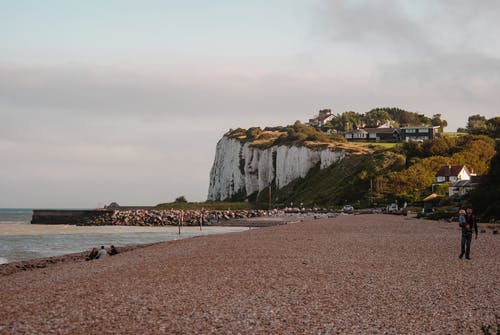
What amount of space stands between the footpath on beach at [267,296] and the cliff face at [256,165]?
375 feet

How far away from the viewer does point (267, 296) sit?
13.6 metres

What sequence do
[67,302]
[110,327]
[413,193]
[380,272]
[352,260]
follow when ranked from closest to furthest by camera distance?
[110,327]
[67,302]
[380,272]
[352,260]
[413,193]

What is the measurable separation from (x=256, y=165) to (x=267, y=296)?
13622cm

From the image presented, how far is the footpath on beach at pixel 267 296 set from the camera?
10.7 m

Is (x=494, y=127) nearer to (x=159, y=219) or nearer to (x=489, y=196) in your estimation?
(x=159, y=219)

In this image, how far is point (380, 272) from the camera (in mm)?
17625

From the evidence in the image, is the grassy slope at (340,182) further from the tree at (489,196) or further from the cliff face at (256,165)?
the tree at (489,196)

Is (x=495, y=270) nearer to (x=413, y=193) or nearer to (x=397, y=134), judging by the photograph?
(x=413, y=193)

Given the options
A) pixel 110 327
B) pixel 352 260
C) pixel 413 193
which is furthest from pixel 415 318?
pixel 413 193

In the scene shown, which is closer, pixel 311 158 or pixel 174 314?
pixel 174 314

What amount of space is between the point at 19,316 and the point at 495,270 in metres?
14.0

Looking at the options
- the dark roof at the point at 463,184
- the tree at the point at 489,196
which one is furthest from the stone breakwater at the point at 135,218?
the tree at the point at 489,196

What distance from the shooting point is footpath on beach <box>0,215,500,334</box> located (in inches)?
420

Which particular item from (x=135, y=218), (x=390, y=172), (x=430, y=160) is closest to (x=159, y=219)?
(x=135, y=218)
